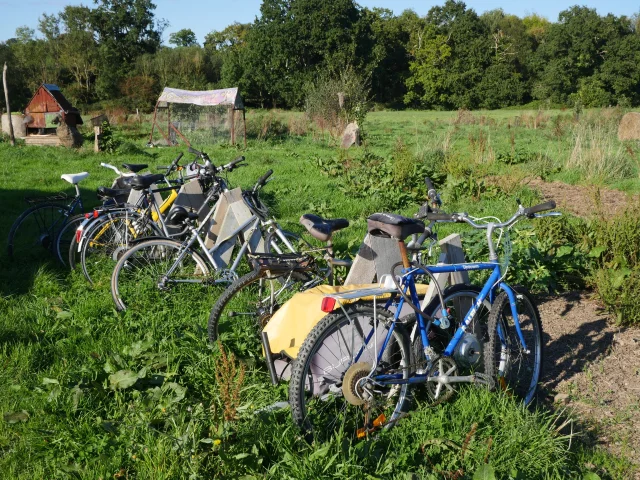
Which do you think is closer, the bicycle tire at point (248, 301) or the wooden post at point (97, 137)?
the bicycle tire at point (248, 301)

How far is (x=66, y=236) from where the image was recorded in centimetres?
728

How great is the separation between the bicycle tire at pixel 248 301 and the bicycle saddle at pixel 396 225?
1.08 metres

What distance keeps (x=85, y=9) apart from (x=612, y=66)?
171 ft

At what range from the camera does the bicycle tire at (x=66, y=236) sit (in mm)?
6508

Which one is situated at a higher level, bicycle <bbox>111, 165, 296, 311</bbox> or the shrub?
the shrub

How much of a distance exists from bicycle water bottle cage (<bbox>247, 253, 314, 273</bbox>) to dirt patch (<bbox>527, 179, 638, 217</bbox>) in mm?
5284

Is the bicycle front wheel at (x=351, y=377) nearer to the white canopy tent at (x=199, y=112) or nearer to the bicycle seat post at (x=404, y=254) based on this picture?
the bicycle seat post at (x=404, y=254)

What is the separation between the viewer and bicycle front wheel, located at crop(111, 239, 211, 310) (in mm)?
4957

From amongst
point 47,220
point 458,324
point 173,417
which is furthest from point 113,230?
point 458,324

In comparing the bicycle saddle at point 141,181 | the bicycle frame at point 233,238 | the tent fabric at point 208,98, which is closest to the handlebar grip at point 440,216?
the bicycle frame at point 233,238

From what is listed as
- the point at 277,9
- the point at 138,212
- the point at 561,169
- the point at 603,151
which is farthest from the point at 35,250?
the point at 277,9

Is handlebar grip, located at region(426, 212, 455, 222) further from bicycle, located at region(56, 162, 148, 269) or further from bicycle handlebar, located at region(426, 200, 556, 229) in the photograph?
bicycle, located at region(56, 162, 148, 269)

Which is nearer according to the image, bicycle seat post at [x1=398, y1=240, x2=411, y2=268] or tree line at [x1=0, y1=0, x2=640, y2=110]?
bicycle seat post at [x1=398, y1=240, x2=411, y2=268]

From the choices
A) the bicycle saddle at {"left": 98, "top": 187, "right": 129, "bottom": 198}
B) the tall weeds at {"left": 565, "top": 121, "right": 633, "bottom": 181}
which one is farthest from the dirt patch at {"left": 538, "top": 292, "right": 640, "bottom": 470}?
the tall weeds at {"left": 565, "top": 121, "right": 633, "bottom": 181}
